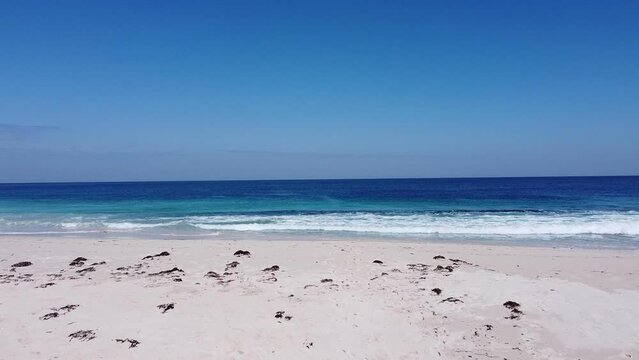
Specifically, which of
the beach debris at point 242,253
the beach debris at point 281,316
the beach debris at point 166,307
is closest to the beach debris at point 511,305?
the beach debris at point 281,316

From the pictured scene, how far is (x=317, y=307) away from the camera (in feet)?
23.2

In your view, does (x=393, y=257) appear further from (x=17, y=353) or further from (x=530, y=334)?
(x=17, y=353)

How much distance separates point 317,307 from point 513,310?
360 centimetres

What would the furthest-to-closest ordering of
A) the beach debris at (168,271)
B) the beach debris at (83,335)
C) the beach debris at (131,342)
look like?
1. the beach debris at (168,271)
2. the beach debris at (83,335)
3. the beach debris at (131,342)

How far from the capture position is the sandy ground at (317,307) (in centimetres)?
550

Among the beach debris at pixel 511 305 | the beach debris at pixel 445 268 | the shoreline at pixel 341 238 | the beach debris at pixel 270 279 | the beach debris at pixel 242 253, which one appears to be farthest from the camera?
the shoreline at pixel 341 238

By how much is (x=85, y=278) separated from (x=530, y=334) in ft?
31.1

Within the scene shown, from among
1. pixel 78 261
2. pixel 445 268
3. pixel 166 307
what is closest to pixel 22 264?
pixel 78 261

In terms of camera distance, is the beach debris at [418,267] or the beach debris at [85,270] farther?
the beach debris at [418,267]

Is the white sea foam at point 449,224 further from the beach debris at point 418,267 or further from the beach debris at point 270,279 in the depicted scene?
the beach debris at point 270,279

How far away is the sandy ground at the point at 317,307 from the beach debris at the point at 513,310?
33 mm

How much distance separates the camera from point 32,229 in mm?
20234

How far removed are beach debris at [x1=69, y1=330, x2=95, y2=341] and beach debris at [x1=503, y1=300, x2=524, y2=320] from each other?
682 cm

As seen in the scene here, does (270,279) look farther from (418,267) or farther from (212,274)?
(418,267)
